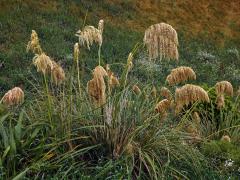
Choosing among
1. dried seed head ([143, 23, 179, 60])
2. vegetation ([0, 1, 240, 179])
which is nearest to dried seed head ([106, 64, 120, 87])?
vegetation ([0, 1, 240, 179])

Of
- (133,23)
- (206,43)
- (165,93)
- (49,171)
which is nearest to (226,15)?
(206,43)

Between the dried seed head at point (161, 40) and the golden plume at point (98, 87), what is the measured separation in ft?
1.86

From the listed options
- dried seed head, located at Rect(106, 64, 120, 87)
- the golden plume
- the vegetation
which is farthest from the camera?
dried seed head, located at Rect(106, 64, 120, 87)

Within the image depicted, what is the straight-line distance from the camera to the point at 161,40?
629 cm

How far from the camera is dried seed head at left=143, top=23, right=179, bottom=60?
20.6ft

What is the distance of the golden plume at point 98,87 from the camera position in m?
6.27

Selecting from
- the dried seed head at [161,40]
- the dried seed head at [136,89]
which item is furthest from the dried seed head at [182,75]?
the dried seed head at [136,89]

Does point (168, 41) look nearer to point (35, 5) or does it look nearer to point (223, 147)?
point (223, 147)

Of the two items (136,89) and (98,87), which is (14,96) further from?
(136,89)

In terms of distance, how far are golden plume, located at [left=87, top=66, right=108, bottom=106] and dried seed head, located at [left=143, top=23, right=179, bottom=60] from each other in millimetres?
566

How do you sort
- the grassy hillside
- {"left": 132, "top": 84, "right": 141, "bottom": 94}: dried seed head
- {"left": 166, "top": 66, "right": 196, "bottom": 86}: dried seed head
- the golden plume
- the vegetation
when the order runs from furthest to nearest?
the grassy hillside < {"left": 132, "top": 84, "right": 141, "bottom": 94}: dried seed head < {"left": 166, "top": 66, "right": 196, "bottom": 86}: dried seed head < the golden plume < the vegetation

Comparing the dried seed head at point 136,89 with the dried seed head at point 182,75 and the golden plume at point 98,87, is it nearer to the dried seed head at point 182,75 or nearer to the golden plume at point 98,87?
the dried seed head at point 182,75

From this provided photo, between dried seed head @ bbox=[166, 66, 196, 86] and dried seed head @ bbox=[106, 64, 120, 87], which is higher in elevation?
dried seed head @ bbox=[166, 66, 196, 86]

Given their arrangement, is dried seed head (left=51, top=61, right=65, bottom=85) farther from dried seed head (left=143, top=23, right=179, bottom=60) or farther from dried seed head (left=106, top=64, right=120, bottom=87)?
dried seed head (left=143, top=23, right=179, bottom=60)
